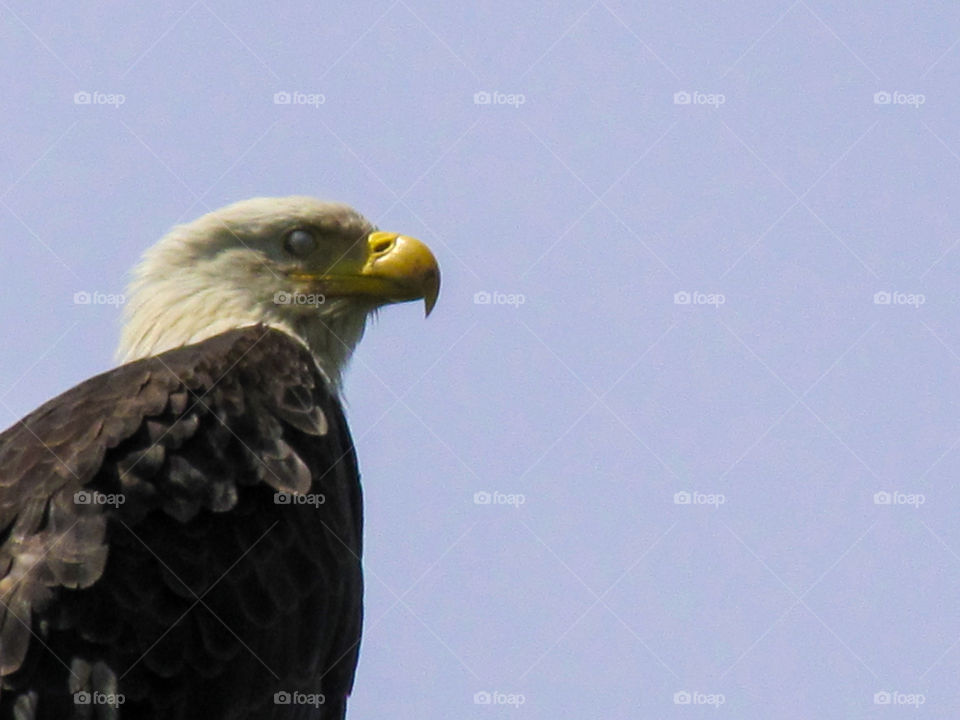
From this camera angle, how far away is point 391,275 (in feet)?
29.9

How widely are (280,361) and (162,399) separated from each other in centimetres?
79

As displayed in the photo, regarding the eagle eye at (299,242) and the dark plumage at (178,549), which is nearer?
the dark plumage at (178,549)

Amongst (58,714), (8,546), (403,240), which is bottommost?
(58,714)

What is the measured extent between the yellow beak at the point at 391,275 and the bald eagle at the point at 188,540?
0.36 m

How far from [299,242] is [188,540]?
1837mm

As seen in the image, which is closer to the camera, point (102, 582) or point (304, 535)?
point (102, 582)

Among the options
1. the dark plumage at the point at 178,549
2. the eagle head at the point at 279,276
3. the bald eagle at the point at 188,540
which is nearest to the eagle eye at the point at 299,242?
the eagle head at the point at 279,276

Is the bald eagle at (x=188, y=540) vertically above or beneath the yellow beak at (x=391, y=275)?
beneath

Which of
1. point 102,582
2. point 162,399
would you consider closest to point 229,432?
point 162,399

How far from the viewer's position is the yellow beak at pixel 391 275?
907 cm

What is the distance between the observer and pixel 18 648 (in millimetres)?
7270

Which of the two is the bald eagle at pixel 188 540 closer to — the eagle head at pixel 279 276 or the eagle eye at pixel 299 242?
the eagle head at pixel 279 276

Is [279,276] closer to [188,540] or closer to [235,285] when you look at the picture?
[235,285]

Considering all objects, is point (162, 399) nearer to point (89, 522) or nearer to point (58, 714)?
point (89, 522)
